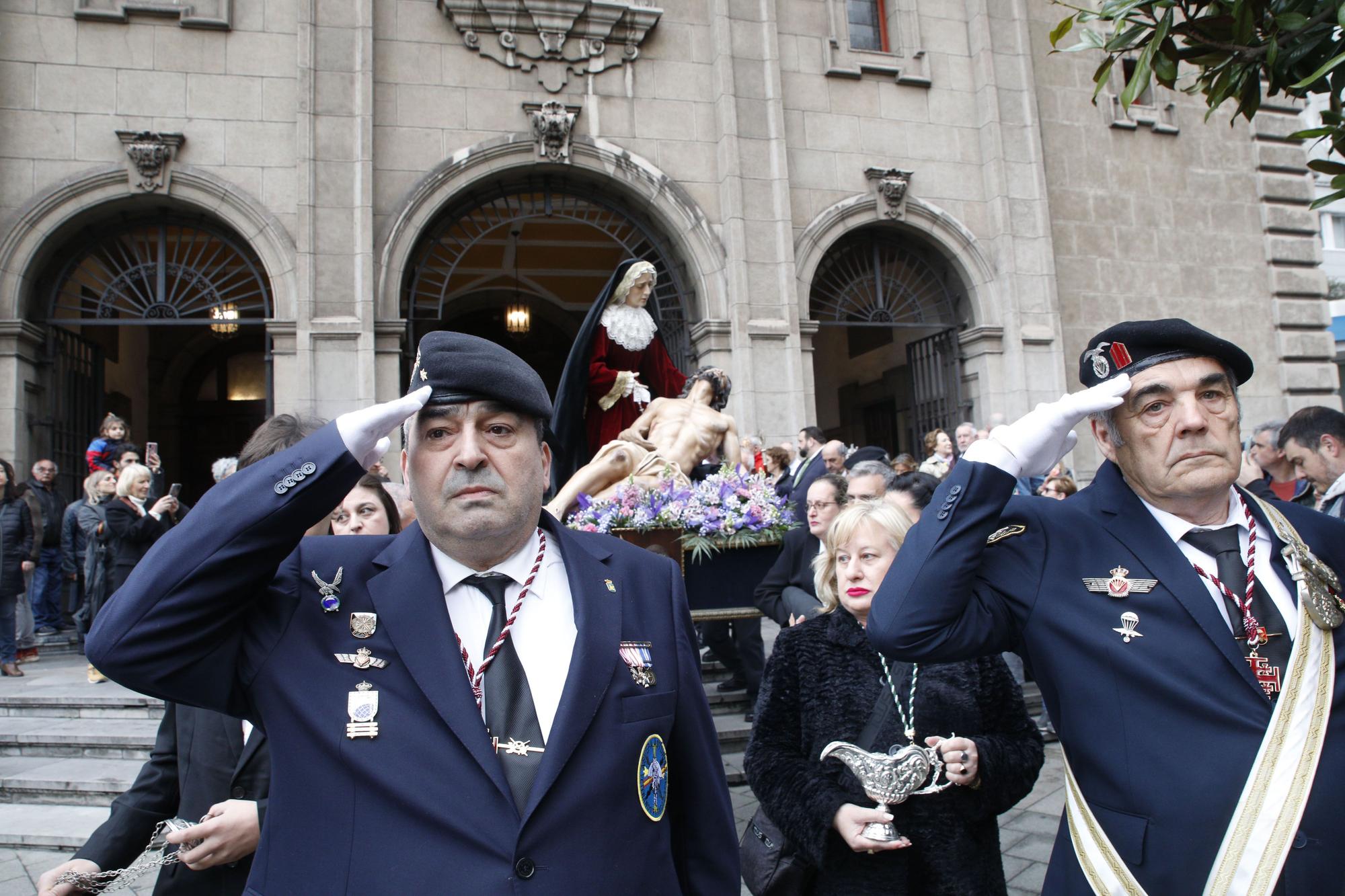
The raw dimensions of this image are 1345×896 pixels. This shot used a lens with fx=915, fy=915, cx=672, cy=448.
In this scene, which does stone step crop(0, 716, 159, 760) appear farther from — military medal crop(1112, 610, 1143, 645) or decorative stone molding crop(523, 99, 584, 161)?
decorative stone molding crop(523, 99, 584, 161)

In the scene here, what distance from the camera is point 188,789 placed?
2320 mm

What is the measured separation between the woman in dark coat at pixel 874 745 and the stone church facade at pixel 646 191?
8.62 meters

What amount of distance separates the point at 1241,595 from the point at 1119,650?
30 cm

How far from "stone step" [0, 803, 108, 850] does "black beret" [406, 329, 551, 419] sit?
4.52m

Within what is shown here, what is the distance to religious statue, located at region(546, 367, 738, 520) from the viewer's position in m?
5.91

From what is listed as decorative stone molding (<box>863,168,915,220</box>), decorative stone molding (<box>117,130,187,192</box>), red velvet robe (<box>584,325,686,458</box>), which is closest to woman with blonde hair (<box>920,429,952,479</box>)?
red velvet robe (<box>584,325,686,458</box>)

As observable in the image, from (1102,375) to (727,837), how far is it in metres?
1.33

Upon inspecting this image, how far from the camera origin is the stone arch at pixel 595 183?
11062mm

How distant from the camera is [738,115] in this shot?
1210 centimetres

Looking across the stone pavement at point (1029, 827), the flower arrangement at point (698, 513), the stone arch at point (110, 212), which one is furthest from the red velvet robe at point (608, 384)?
the stone arch at point (110, 212)

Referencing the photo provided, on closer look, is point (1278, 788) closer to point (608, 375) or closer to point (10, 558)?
point (608, 375)

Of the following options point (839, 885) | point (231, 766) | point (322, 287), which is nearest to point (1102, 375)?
point (839, 885)

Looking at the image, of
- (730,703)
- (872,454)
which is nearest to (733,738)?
(730,703)

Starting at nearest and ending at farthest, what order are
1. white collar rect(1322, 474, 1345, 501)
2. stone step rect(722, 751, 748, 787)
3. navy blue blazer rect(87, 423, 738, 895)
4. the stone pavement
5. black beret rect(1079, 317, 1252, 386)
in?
navy blue blazer rect(87, 423, 738, 895) → black beret rect(1079, 317, 1252, 386) → the stone pavement → white collar rect(1322, 474, 1345, 501) → stone step rect(722, 751, 748, 787)
